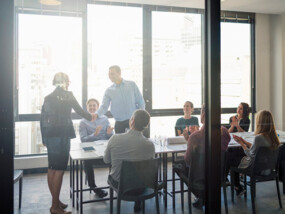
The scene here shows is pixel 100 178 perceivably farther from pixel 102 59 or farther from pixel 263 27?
pixel 263 27

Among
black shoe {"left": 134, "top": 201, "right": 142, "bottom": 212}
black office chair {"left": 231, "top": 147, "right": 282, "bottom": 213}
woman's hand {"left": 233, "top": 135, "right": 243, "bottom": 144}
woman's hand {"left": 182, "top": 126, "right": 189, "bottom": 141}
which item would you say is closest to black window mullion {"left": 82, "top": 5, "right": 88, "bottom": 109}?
black shoe {"left": 134, "top": 201, "right": 142, "bottom": 212}

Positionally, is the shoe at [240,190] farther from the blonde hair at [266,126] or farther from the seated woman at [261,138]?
the blonde hair at [266,126]

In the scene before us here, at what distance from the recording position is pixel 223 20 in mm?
2490

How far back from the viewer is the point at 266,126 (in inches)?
111

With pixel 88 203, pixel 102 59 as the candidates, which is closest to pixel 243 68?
pixel 102 59

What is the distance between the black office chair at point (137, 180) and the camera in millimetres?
2322

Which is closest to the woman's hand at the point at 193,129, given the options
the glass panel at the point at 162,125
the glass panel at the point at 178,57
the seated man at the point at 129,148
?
the glass panel at the point at 162,125

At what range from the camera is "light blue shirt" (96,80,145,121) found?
8.40ft

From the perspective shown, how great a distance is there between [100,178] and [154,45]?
4.61 feet

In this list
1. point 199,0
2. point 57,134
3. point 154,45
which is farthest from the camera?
point 154,45

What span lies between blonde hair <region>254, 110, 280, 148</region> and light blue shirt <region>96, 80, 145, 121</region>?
3.69 ft

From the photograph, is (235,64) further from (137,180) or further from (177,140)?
(137,180)

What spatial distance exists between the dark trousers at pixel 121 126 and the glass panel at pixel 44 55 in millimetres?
437

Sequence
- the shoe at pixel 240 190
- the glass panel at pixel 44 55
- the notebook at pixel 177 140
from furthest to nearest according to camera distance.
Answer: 1. the notebook at pixel 177 140
2. the shoe at pixel 240 190
3. the glass panel at pixel 44 55
